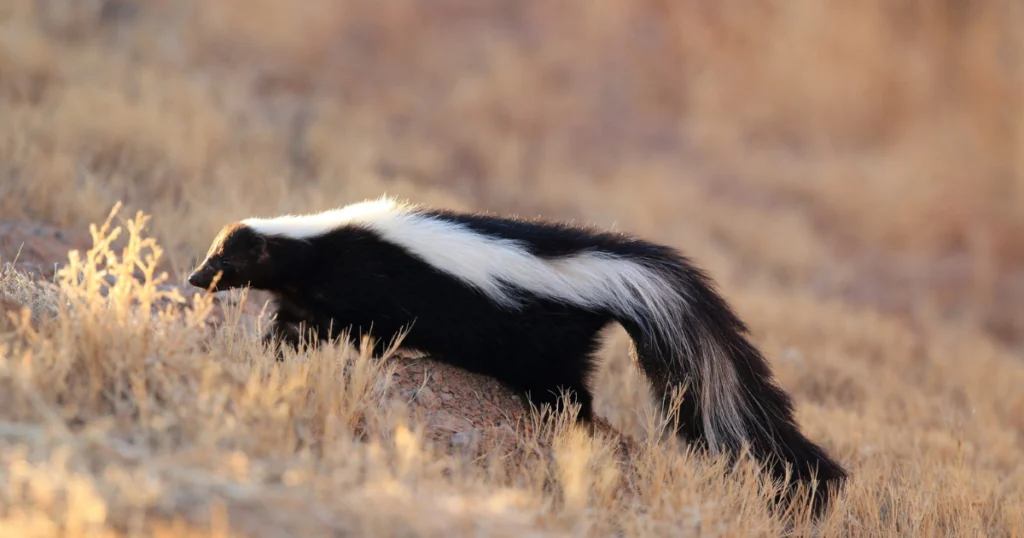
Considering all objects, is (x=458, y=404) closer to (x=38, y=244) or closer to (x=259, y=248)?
(x=259, y=248)

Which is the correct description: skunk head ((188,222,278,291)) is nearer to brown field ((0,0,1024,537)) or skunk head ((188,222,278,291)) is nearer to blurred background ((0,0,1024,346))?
brown field ((0,0,1024,537))

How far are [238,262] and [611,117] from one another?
1136 centimetres

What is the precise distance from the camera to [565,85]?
1656cm

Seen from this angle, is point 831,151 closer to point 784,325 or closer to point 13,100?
point 784,325

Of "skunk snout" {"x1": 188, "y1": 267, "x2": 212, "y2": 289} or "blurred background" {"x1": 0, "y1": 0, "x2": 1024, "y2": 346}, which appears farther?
"blurred background" {"x1": 0, "y1": 0, "x2": 1024, "y2": 346}

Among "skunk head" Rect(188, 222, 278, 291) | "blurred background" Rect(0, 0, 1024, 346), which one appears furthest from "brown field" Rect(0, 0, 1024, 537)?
"skunk head" Rect(188, 222, 278, 291)

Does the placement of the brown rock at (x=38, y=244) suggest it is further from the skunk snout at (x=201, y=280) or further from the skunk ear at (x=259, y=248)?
the skunk ear at (x=259, y=248)

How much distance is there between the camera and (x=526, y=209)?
44.0 ft

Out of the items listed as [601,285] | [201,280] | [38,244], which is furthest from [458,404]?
[38,244]

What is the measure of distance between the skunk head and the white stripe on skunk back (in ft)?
2.46

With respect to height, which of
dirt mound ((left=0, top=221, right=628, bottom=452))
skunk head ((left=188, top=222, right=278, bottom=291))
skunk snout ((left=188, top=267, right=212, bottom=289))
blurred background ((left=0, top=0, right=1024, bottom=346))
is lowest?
dirt mound ((left=0, top=221, right=628, bottom=452))

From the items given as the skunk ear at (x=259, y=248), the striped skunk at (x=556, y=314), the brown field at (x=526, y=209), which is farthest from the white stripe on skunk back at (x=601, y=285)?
the skunk ear at (x=259, y=248)

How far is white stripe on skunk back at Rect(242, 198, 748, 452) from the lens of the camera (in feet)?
17.3

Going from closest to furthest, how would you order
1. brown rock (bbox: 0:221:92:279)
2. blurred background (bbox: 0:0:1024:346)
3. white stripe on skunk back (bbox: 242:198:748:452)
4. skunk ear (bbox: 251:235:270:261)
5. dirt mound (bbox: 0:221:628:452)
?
dirt mound (bbox: 0:221:628:452), white stripe on skunk back (bbox: 242:198:748:452), skunk ear (bbox: 251:235:270:261), brown rock (bbox: 0:221:92:279), blurred background (bbox: 0:0:1024:346)
